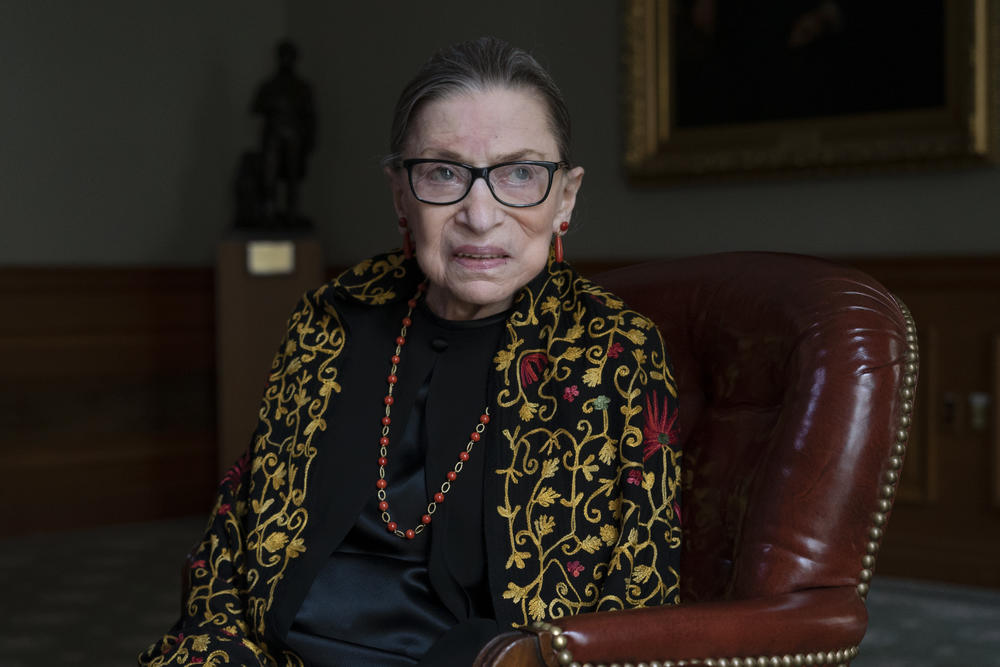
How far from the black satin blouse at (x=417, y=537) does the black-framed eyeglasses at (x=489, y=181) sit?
223mm

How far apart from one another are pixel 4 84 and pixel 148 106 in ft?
2.47

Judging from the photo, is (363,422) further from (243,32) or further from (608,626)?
(243,32)

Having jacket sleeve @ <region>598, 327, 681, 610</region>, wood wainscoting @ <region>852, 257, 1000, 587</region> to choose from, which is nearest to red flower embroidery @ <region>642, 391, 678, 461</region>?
jacket sleeve @ <region>598, 327, 681, 610</region>

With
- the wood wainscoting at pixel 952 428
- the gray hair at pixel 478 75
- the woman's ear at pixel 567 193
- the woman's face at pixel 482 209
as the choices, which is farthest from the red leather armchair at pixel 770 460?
the wood wainscoting at pixel 952 428

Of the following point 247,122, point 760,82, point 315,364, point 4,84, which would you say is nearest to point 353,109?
point 247,122

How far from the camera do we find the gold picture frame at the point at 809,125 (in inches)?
188

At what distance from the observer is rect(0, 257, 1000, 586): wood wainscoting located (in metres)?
4.89

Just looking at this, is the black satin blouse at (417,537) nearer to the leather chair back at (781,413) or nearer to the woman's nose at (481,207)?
the woman's nose at (481,207)

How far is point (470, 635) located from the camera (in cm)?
185

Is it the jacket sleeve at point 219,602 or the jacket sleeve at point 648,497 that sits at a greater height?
the jacket sleeve at point 648,497

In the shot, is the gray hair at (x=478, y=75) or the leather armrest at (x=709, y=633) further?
the gray hair at (x=478, y=75)

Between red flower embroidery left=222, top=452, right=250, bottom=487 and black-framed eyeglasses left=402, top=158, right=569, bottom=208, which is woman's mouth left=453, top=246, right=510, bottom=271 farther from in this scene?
red flower embroidery left=222, top=452, right=250, bottom=487

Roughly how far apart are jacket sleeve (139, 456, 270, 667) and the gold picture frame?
3.61 m

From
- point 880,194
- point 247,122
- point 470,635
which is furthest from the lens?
point 247,122
